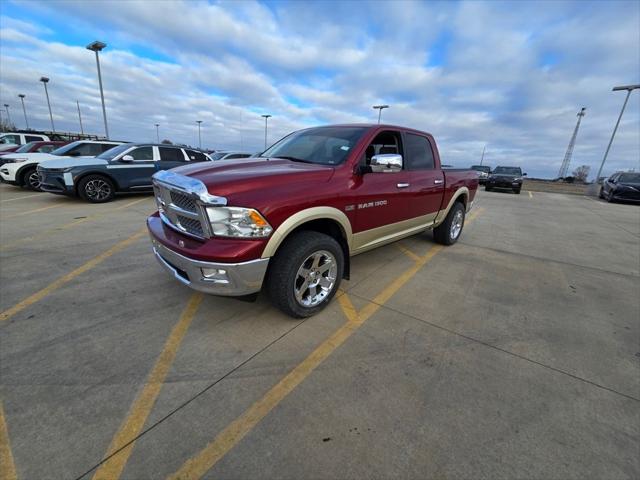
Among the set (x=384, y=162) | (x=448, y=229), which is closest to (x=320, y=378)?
(x=384, y=162)

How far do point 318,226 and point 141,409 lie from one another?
2.04 metres

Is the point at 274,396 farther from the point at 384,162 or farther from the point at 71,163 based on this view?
the point at 71,163

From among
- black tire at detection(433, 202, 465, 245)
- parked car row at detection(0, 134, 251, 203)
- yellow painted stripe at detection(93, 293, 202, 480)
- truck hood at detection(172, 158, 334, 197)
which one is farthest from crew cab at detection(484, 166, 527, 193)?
yellow painted stripe at detection(93, 293, 202, 480)

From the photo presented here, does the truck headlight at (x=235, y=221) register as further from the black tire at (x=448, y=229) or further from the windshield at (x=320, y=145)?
the black tire at (x=448, y=229)

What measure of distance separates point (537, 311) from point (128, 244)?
19.2 feet

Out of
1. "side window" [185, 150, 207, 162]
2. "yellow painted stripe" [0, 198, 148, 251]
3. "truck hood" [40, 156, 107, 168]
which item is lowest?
"yellow painted stripe" [0, 198, 148, 251]

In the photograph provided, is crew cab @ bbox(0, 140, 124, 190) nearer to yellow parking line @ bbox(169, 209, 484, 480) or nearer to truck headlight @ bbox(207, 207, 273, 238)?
truck headlight @ bbox(207, 207, 273, 238)

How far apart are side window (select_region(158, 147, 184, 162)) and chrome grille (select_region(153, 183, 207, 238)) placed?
310 inches

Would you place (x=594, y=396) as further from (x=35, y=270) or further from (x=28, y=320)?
(x=35, y=270)

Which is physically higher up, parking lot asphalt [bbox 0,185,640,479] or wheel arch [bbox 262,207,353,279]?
wheel arch [bbox 262,207,353,279]

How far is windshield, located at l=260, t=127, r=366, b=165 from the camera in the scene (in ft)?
11.1

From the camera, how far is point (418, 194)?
4.27m

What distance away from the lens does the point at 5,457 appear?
163cm

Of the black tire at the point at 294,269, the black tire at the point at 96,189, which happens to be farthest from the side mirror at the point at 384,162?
the black tire at the point at 96,189
